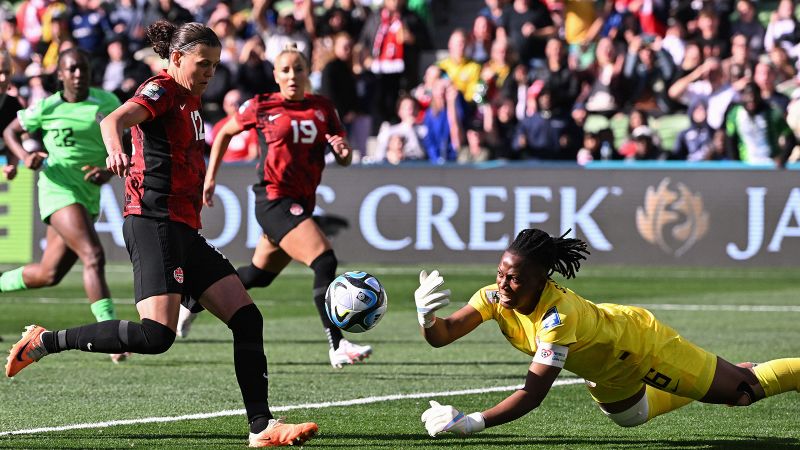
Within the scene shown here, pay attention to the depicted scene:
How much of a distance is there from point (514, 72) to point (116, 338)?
15.7 metres

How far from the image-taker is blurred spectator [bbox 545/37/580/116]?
21859 mm

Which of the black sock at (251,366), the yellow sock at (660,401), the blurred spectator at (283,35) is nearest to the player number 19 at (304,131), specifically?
the black sock at (251,366)

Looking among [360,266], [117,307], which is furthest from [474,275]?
[117,307]

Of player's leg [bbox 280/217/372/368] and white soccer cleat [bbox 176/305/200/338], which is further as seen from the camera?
white soccer cleat [bbox 176/305/200/338]

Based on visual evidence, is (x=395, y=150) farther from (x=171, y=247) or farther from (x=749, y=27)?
(x=171, y=247)

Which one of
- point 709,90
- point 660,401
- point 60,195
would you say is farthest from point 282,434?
point 709,90

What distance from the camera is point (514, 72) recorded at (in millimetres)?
22125

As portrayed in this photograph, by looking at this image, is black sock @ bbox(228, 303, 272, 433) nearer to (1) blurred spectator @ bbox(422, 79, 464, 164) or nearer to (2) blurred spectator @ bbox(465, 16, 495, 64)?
(1) blurred spectator @ bbox(422, 79, 464, 164)

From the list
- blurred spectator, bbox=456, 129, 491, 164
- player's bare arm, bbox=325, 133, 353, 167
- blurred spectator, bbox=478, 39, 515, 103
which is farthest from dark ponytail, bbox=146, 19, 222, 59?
blurred spectator, bbox=478, 39, 515, 103

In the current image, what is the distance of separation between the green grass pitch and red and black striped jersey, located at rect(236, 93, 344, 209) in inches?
53.2

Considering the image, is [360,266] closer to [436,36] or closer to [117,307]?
[117,307]

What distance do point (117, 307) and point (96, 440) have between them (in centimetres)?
799

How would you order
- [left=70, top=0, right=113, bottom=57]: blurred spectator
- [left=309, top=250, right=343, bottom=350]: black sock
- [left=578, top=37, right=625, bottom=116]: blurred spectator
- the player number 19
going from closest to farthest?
[left=309, top=250, right=343, bottom=350]: black sock
the player number 19
[left=578, top=37, right=625, bottom=116]: blurred spectator
[left=70, top=0, right=113, bottom=57]: blurred spectator

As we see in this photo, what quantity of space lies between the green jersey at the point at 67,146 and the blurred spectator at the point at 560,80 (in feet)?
38.3
